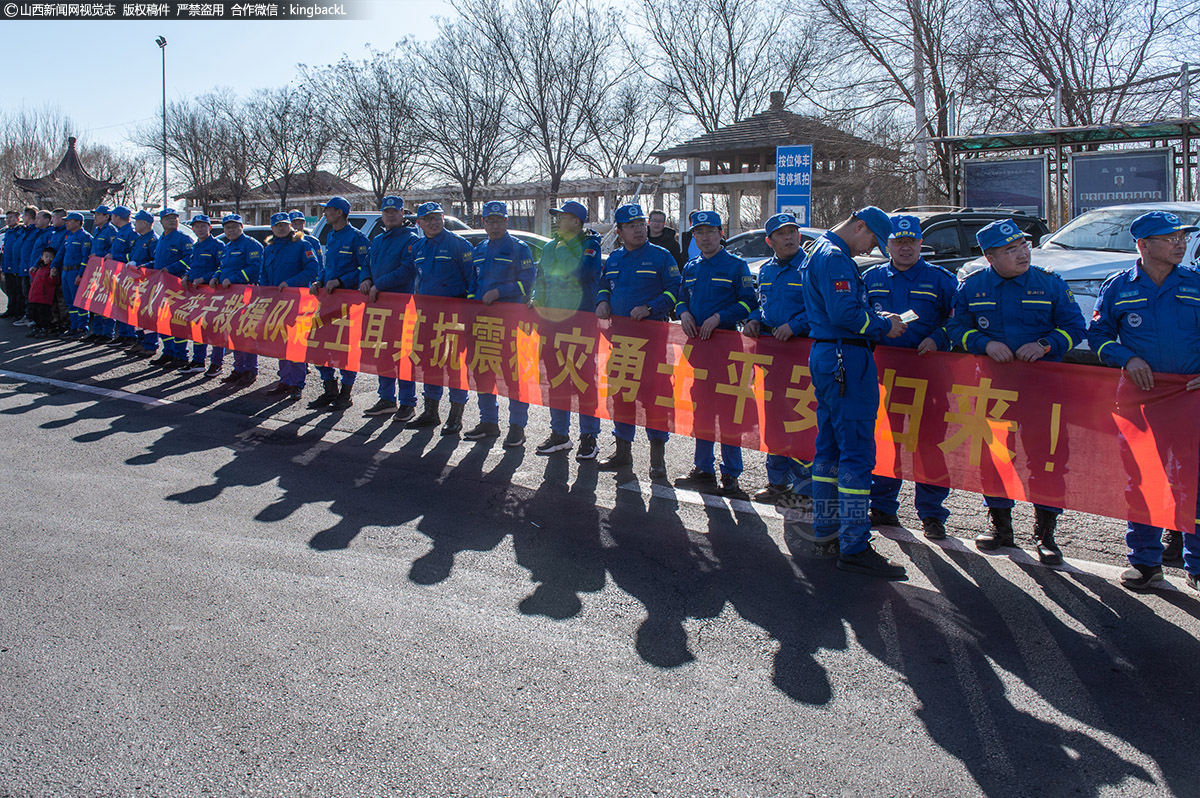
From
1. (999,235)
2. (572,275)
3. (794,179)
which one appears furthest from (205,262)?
(794,179)

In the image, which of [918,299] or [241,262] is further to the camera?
[241,262]

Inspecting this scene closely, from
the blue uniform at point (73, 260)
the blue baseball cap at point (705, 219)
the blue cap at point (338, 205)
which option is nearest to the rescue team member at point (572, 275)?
the blue baseball cap at point (705, 219)

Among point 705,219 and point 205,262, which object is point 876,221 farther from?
point 205,262

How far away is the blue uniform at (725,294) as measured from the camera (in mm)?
5879

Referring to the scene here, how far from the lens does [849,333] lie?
4512 mm

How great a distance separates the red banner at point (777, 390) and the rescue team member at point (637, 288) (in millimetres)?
131

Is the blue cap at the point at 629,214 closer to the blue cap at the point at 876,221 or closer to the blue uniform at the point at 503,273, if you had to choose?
the blue uniform at the point at 503,273

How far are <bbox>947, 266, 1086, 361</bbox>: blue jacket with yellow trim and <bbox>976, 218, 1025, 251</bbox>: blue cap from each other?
0.16 m

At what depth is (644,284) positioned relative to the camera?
6.33 metres

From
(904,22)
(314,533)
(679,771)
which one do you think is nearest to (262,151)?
(904,22)

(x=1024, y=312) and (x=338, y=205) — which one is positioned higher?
(x=338, y=205)

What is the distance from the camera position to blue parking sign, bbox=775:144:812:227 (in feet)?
52.6

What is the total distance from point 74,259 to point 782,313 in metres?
11.6

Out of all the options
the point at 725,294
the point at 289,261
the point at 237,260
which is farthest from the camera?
the point at 237,260
